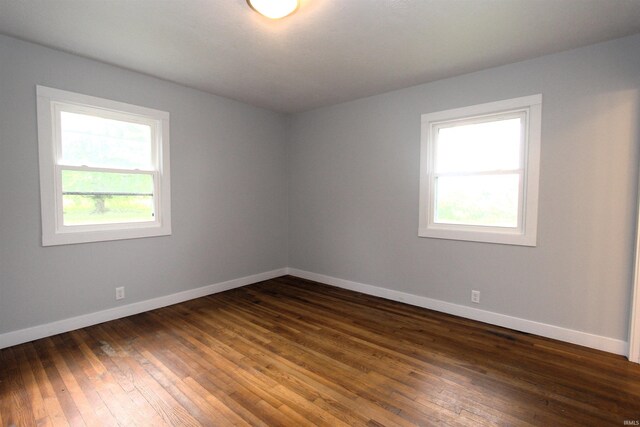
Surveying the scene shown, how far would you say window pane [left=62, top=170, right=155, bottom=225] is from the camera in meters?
3.01

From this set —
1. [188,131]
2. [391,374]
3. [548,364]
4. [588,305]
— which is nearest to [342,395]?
[391,374]

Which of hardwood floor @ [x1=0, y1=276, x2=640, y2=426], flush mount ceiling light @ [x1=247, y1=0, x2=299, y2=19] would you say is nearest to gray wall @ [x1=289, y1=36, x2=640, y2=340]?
hardwood floor @ [x1=0, y1=276, x2=640, y2=426]

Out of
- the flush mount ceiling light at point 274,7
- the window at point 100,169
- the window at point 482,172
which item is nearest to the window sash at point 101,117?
the window at point 100,169

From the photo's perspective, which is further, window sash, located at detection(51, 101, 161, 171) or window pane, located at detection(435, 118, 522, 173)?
window pane, located at detection(435, 118, 522, 173)

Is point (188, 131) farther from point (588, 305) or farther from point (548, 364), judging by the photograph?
point (588, 305)

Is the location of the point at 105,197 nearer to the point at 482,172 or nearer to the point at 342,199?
the point at 342,199

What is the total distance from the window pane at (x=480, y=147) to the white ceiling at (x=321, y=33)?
0.61 meters

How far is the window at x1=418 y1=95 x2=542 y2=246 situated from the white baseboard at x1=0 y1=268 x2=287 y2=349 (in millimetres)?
2831

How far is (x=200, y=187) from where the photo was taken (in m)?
4.00

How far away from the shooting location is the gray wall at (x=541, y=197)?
102 inches

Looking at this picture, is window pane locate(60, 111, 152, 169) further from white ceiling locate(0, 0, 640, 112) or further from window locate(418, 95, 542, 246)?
window locate(418, 95, 542, 246)

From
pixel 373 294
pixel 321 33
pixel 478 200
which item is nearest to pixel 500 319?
pixel 478 200

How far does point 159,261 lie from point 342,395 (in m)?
2.70

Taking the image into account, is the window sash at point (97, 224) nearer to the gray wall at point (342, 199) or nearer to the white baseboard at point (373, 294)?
the gray wall at point (342, 199)
